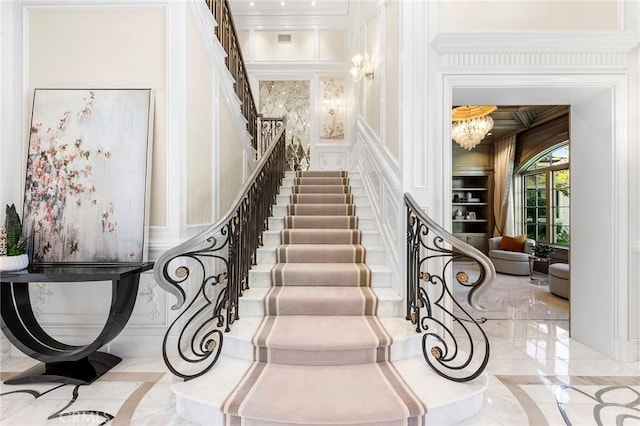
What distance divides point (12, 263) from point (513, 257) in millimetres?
7946

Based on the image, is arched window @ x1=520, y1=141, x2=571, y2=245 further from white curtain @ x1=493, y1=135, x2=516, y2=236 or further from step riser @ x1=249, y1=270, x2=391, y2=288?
step riser @ x1=249, y1=270, x2=391, y2=288

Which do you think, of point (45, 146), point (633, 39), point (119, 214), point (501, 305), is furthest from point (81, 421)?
point (633, 39)

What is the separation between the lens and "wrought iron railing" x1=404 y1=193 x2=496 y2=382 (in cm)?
187

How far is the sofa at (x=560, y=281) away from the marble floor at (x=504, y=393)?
7.07 feet

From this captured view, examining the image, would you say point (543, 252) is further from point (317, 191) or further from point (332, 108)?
point (332, 108)

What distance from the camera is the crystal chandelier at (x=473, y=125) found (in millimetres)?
6277

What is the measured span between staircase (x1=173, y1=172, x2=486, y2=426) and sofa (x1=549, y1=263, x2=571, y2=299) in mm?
3581

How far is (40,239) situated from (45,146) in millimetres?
789

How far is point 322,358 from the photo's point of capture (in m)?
2.07

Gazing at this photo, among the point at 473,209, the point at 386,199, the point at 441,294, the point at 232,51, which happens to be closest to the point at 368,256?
the point at 386,199

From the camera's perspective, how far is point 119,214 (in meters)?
2.60

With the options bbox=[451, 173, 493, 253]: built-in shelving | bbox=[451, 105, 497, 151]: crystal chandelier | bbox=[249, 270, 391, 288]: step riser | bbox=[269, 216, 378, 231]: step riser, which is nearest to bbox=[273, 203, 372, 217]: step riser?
bbox=[269, 216, 378, 231]: step riser

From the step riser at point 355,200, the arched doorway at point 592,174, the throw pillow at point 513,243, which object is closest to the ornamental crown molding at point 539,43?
the arched doorway at point 592,174

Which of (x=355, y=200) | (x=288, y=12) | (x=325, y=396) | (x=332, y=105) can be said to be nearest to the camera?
(x=325, y=396)
